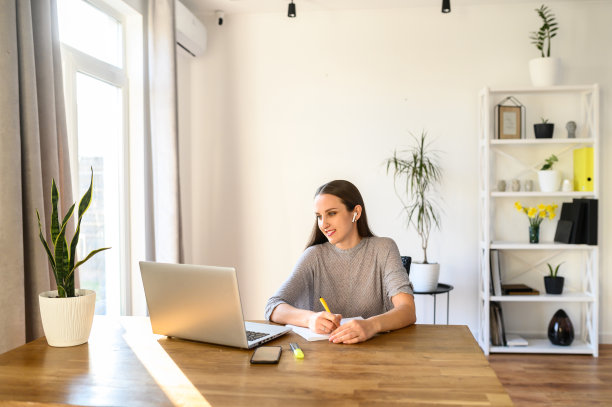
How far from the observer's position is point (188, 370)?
1.43 metres

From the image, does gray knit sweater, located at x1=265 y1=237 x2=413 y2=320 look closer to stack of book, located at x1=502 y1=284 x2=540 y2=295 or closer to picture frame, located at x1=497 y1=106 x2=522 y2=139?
stack of book, located at x1=502 y1=284 x2=540 y2=295

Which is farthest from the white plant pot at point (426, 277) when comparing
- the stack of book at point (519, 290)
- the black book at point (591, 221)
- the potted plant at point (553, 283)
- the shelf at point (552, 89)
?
the shelf at point (552, 89)

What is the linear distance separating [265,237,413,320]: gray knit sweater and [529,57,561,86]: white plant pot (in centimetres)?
231

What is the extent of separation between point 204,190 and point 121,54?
1.29m

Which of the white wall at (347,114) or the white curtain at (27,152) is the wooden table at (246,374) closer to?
the white curtain at (27,152)

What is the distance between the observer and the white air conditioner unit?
3.67m

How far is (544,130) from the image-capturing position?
386 centimetres

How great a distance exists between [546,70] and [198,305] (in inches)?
129

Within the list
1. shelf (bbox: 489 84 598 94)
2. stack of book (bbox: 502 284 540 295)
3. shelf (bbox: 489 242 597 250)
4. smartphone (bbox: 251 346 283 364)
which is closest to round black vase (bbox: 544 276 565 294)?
stack of book (bbox: 502 284 540 295)

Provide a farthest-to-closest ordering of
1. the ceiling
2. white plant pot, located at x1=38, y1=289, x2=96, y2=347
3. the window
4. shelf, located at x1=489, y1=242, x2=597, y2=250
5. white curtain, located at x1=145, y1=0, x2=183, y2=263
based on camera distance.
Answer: the ceiling
shelf, located at x1=489, y1=242, x2=597, y2=250
white curtain, located at x1=145, y1=0, x2=183, y2=263
the window
white plant pot, located at x1=38, y1=289, x2=96, y2=347

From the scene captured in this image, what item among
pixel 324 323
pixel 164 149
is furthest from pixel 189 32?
pixel 324 323

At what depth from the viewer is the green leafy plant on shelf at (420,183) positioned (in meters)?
4.10

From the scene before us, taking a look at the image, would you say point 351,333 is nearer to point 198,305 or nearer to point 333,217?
point 198,305

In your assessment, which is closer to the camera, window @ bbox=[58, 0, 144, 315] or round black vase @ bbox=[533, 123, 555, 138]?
window @ bbox=[58, 0, 144, 315]
